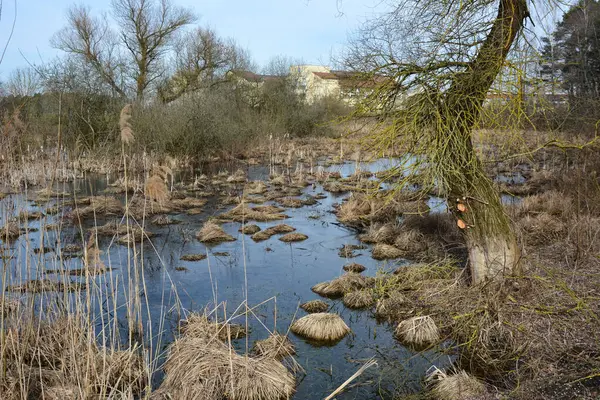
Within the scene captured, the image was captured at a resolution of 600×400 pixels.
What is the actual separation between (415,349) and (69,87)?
59.0 feet

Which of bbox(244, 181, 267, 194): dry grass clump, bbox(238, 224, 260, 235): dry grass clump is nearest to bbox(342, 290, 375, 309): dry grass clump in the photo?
bbox(238, 224, 260, 235): dry grass clump

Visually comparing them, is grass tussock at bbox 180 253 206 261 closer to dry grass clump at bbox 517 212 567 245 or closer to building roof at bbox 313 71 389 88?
building roof at bbox 313 71 389 88

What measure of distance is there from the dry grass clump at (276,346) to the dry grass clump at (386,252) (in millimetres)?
3882

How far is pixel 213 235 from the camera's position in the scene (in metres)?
10.8

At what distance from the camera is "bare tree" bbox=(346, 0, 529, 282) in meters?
5.85

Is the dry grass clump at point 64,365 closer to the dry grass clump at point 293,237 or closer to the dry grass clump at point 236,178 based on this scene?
the dry grass clump at point 293,237

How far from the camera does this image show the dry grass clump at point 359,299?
7.07 meters

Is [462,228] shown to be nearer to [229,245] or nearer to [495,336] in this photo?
[495,336]

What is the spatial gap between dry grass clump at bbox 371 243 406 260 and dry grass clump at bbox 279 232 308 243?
177cm

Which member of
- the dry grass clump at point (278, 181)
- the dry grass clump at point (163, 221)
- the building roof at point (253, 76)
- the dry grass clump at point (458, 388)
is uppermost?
the building roof at point (253, 76)

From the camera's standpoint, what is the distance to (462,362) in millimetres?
5453

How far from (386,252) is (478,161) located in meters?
3.37

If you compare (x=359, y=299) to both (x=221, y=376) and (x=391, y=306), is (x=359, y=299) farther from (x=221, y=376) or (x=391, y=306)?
(x=221, y=376)

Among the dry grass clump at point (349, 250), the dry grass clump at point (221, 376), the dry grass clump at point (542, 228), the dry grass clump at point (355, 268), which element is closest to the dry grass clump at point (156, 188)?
the dry grass clump at point (221, 376)
